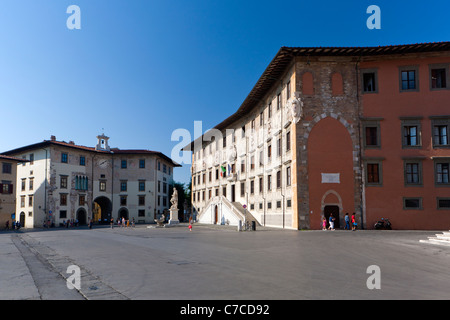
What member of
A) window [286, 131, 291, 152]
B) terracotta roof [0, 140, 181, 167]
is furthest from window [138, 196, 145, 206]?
window [286, 131, 291, 152]

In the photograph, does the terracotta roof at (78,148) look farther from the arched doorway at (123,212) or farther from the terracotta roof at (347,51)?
the terracotta roof at (347,51)

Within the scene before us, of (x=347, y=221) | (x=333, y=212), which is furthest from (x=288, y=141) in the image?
(x=347, y=221)

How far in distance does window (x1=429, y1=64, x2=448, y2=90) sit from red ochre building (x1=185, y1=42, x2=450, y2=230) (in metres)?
0.07

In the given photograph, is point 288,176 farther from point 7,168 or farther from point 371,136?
point 7,168

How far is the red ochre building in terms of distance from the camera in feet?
92.1

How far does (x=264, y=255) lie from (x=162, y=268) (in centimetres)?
416

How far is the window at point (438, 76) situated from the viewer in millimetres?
28938

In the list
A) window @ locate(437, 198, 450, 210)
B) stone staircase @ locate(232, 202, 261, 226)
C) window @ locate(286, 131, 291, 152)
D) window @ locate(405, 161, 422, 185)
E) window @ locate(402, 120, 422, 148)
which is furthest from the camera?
stone staircase @ locate(232, 202, 261, 226)

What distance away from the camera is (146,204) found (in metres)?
62.6

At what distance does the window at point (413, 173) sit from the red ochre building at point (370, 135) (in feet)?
0.23

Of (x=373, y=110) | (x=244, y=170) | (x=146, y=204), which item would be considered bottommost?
(x=146, y=204)

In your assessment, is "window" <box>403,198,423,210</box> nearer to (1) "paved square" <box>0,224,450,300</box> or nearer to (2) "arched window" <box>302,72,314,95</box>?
(2) "arched window" <box>302,72,314,95</box>

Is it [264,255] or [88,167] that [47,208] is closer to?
[88,167]
